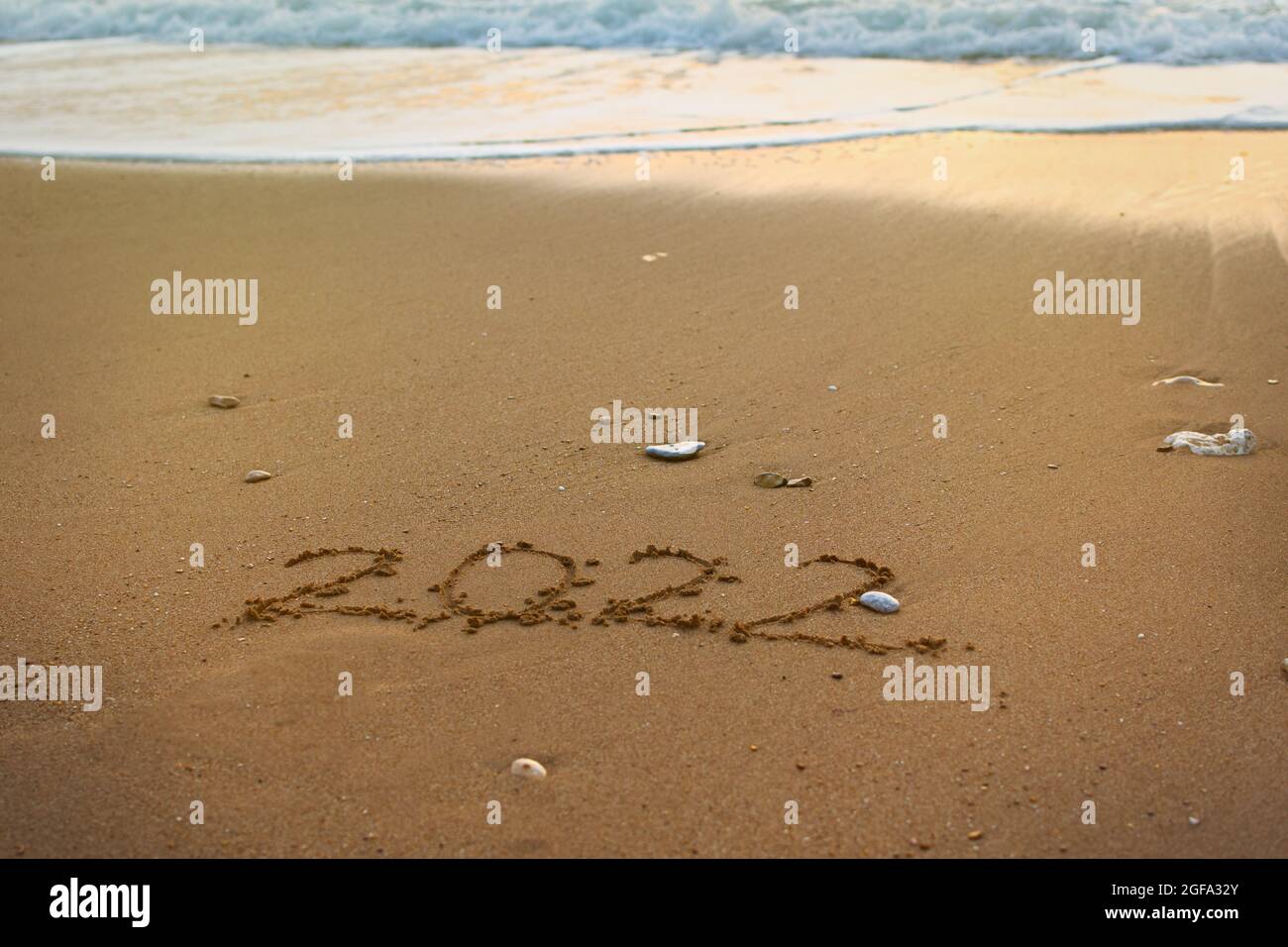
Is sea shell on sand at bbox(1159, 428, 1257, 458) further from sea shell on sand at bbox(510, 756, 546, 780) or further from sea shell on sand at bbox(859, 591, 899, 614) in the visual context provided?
sea shell on sand at bbox(510, 756, 546, 780)

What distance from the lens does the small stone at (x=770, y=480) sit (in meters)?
4.09

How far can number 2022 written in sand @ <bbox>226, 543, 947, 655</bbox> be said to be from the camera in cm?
332

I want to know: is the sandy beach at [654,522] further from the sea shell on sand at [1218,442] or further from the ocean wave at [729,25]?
the ocean wave at [729,25]

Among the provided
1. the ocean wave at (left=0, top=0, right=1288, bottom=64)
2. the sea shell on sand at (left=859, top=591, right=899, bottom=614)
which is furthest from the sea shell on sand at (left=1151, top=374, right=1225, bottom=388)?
the ocean wave at (left=0, top=0, right=1288, bottom=64)

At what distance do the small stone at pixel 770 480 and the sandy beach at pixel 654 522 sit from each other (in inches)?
1.3

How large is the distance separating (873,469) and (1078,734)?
57.6 inches

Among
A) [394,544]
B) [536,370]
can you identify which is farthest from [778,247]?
[394,544]

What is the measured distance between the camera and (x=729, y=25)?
12336mm

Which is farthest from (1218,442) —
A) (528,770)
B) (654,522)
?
(528,770)

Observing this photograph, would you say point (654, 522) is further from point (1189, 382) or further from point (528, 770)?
point (1189, 382)

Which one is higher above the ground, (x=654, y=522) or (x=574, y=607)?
(x=654, y=522)

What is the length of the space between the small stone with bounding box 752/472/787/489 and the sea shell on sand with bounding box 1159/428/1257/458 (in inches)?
53.6

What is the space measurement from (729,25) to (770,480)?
9442mm

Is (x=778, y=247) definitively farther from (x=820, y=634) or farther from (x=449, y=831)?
(x=449, y=831)
